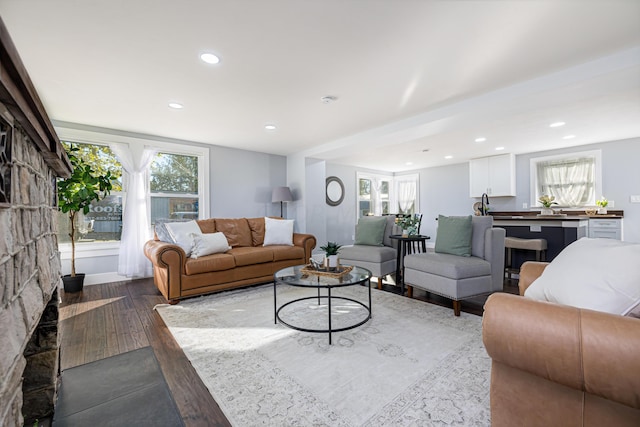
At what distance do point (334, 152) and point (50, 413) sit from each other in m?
4.57

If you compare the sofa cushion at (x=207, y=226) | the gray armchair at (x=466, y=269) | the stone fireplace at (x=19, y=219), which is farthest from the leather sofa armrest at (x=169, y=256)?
the gray armchair at (x=466, y=269)

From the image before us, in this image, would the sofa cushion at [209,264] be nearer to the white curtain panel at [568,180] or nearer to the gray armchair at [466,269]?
the gray armchair at [466,269]

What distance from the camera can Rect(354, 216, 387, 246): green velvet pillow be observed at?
4.19m

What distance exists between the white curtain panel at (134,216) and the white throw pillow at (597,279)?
15.4ft

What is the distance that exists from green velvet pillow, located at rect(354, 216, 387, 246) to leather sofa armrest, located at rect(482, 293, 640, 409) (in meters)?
3.01

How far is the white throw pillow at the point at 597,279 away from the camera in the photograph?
1.11 m

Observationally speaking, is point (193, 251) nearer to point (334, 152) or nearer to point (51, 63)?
point (51, 63)

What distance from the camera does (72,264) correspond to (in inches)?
145

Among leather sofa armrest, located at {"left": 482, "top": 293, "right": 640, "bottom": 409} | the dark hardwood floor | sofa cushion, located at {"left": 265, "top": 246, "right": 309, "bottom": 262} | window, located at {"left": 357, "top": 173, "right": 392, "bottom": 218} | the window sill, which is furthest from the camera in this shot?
window, located at {"left": 357, "top": 173, "right": 392, "bottom": 218}

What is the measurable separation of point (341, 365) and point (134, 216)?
3841 millimetres

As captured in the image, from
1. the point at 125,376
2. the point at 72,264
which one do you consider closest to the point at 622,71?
the point at 125,376

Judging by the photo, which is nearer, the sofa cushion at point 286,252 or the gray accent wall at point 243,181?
the sofa cushion at point 286,252

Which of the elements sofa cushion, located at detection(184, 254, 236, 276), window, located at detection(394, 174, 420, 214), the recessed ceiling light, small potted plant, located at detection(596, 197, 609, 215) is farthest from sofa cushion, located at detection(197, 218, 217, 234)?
small potted plant, located at detection(596, 197, 609, 215)

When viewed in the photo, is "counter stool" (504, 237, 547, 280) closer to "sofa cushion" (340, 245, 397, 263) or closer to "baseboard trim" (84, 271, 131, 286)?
"sofa cushion" (340, 245, 397, 263)
